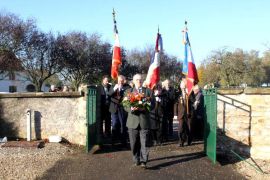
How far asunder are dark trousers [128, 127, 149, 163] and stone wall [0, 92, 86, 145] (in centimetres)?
291

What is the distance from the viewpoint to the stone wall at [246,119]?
11.8 meters

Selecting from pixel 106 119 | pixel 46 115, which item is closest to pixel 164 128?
pixel 106 119

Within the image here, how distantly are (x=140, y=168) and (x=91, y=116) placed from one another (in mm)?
2468

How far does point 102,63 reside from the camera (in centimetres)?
4734

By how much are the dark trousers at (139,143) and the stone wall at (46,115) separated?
291cm

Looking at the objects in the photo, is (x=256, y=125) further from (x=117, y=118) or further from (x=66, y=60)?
(x=66, y=60)

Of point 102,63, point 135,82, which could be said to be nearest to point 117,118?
point 135,82

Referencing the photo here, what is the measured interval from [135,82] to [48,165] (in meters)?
2.67

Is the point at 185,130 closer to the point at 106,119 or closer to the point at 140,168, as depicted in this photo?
the point at 106,119

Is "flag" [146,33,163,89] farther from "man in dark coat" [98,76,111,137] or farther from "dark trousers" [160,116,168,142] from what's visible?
"dark trousers" [160,116,168,142]

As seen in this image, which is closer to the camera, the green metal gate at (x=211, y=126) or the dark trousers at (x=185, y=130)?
the green metal gate at (x=211, y=126)

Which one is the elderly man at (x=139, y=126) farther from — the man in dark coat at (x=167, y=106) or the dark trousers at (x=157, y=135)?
the man in dark coat at (x=167, y=106)

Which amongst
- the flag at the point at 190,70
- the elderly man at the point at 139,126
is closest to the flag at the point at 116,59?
the flag at the point at 190,70

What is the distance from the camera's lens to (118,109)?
37.6ft
